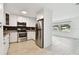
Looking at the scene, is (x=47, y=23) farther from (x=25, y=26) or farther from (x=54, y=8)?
(x=25, y=26)

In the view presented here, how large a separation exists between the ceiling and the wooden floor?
541 mm

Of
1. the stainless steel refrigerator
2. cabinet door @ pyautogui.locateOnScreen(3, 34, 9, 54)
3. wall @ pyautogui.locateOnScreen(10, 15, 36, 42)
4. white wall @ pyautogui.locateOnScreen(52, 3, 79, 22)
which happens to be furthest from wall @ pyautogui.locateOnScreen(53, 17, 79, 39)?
cabinet door @ pyautogui.locateOnScreen(3, 34, 9, 54)

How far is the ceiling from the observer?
1204 mm

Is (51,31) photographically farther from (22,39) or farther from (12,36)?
(12,36)

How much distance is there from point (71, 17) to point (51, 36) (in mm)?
452

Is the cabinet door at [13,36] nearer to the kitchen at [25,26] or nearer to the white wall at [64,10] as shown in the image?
the kitchen at [25,26]

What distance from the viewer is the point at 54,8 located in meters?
1.23

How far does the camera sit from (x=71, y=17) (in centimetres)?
122

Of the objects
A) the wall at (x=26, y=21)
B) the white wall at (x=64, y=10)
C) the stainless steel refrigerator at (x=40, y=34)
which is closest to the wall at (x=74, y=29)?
the white wall at (x=64, y=10)

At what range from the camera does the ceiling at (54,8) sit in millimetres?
1204

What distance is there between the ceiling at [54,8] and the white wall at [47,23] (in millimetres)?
67

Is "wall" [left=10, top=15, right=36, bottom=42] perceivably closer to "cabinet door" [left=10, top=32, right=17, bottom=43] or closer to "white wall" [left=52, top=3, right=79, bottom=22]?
"cabinet door" [left=10, top=32, right=17, bottom=43]
